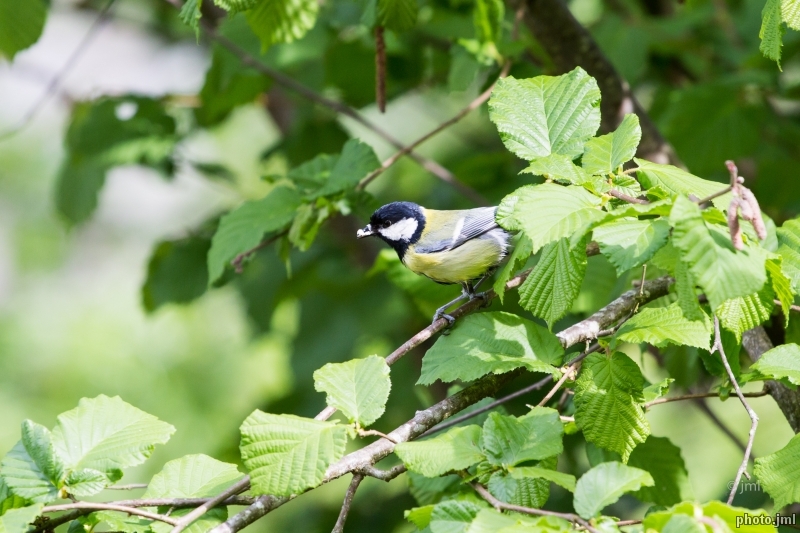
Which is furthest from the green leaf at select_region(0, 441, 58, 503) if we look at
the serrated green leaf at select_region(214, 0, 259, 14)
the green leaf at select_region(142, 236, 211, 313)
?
the green leaf at select_region(142, 236, 211, 313)

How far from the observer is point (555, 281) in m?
1.51

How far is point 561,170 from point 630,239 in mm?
225

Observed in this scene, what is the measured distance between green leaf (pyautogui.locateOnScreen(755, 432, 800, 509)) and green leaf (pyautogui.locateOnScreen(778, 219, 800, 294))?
1.10ft

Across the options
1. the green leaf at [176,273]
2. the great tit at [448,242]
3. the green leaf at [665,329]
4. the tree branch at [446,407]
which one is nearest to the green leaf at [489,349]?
the tree branch at [446,407]

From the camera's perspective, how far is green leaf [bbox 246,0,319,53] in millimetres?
2273

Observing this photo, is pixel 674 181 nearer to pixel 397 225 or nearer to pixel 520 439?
pixel 520 439

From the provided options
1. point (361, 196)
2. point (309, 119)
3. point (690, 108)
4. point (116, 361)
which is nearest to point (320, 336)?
point (309, 119)

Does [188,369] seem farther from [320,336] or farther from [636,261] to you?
[636,261]

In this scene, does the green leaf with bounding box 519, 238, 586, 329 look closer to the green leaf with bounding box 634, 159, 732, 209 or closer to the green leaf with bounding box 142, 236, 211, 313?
the green leaf with bounding box 634, 159, 732, 209

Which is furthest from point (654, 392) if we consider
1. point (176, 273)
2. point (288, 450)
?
point (176, 273)

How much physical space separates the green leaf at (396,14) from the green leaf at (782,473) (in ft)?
5.08

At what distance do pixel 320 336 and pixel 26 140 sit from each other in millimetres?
4916

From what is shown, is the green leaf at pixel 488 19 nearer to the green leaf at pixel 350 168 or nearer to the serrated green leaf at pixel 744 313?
the green leaf at pixel 350 168

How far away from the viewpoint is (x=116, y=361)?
6.07 m
